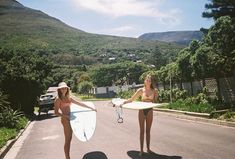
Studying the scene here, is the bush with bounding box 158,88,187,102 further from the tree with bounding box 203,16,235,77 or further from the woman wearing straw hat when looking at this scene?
the woman wearing straw hat

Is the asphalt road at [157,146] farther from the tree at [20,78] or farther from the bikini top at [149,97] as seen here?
the tree at [20,78]

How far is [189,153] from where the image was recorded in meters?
9.20

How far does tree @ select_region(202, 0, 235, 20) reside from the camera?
26.7 meters

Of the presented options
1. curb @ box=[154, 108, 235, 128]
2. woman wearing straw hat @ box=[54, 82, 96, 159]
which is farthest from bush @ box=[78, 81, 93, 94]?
woman wearing straw hat @ box=[54, 82, 96, 159]

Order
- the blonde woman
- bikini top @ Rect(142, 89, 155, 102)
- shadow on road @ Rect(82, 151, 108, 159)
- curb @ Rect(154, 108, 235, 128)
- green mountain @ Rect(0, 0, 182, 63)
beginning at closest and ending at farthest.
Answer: the blonde woman, bikini top @ Rect(142, 89, 155, 102), shadow on road @ Rect(82, 151, 108, 159), curb @ Rect(154, 108, 235, 128), green mountain @ Rect(0, 0, 182, 63)

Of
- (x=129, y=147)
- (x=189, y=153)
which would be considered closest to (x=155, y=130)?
(x=129, y=147)

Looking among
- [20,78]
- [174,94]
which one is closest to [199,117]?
[174,94]

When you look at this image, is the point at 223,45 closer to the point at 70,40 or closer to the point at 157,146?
the point at 157,146

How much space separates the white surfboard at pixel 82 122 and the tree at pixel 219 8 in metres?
19.8

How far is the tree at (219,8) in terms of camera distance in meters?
26.7

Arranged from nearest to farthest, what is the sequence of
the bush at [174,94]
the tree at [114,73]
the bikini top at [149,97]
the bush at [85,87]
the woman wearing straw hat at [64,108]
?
1. the woman wearing straw hat at [64,108]
2. the bikini top at [149,97]
3. the bush at [174,94]
4. the bush at [85,87]
5. the tree at [114,73]

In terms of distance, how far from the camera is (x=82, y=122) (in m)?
9.08

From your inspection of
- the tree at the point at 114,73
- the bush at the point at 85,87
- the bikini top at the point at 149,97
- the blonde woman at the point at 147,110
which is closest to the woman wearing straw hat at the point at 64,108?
the blonde woman at the point at 147,110

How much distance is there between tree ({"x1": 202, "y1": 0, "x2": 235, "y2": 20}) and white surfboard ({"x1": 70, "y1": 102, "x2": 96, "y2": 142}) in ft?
65.1
